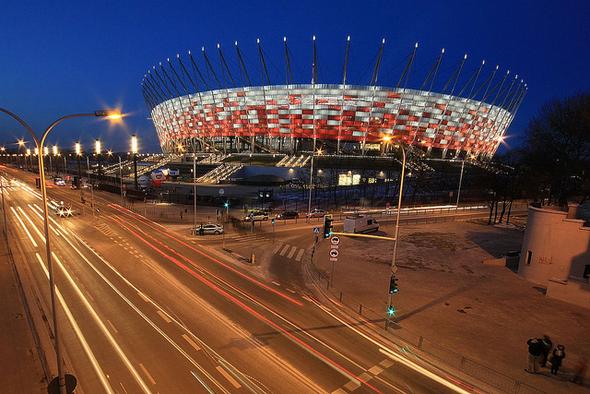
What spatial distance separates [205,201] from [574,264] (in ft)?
157

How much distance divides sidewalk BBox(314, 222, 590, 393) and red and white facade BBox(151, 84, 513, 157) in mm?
68487

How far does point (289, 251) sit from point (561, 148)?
1616 inches

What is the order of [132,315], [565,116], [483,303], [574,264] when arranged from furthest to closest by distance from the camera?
[565,116]
[574,264]
[483,303]
[132,315]

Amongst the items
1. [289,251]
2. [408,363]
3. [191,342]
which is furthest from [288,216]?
[408,363]

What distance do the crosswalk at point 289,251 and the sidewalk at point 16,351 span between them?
18.2 meters

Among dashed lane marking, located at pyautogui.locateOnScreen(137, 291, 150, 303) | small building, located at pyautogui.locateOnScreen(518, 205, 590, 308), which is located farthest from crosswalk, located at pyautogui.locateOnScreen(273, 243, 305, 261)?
small building, located at pyautogui.locateOnScreen(518, 205, 590, 308)

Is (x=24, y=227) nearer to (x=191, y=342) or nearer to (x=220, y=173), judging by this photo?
(x=191, y=342)

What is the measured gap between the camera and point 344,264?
26.3m

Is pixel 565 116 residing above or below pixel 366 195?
above

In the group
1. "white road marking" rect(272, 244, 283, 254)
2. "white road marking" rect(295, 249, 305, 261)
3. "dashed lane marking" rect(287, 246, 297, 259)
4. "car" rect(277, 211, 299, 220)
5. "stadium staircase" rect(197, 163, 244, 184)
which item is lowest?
"white road marking" rect(295, 249, 305, 261)

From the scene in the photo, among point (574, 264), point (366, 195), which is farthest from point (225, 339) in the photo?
point (366, 195)

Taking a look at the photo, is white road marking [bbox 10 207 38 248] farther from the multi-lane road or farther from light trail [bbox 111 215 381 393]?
light trail [bbox 111 215 381 393]

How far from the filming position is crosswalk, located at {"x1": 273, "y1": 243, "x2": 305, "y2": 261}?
93.5 ft

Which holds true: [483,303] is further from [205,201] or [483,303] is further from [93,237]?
[205,201]
